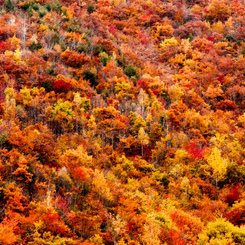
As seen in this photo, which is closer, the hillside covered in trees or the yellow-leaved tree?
the hillside covered in trees

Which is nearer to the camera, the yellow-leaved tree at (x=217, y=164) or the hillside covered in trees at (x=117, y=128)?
the hillside covered in trees at (x=117, y=128)

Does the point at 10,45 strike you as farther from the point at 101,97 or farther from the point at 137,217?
the point at 137,217

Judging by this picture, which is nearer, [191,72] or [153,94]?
[153,94]

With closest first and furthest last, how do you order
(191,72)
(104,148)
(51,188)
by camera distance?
(51,188) < (104,148) < (191,72)

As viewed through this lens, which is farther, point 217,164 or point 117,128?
point 117,128

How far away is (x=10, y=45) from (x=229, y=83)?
32.2m

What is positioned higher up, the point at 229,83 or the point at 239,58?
the point at 239,58

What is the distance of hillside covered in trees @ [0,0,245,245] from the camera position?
66.7 ft

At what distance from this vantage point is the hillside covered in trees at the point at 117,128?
20328 mm

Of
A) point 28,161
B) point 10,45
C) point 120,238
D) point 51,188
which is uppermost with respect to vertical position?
point 10,45

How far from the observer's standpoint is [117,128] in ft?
106

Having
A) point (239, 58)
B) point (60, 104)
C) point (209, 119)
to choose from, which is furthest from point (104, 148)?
point (239, 58)

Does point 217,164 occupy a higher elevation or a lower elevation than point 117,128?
lower

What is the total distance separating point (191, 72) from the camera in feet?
152
